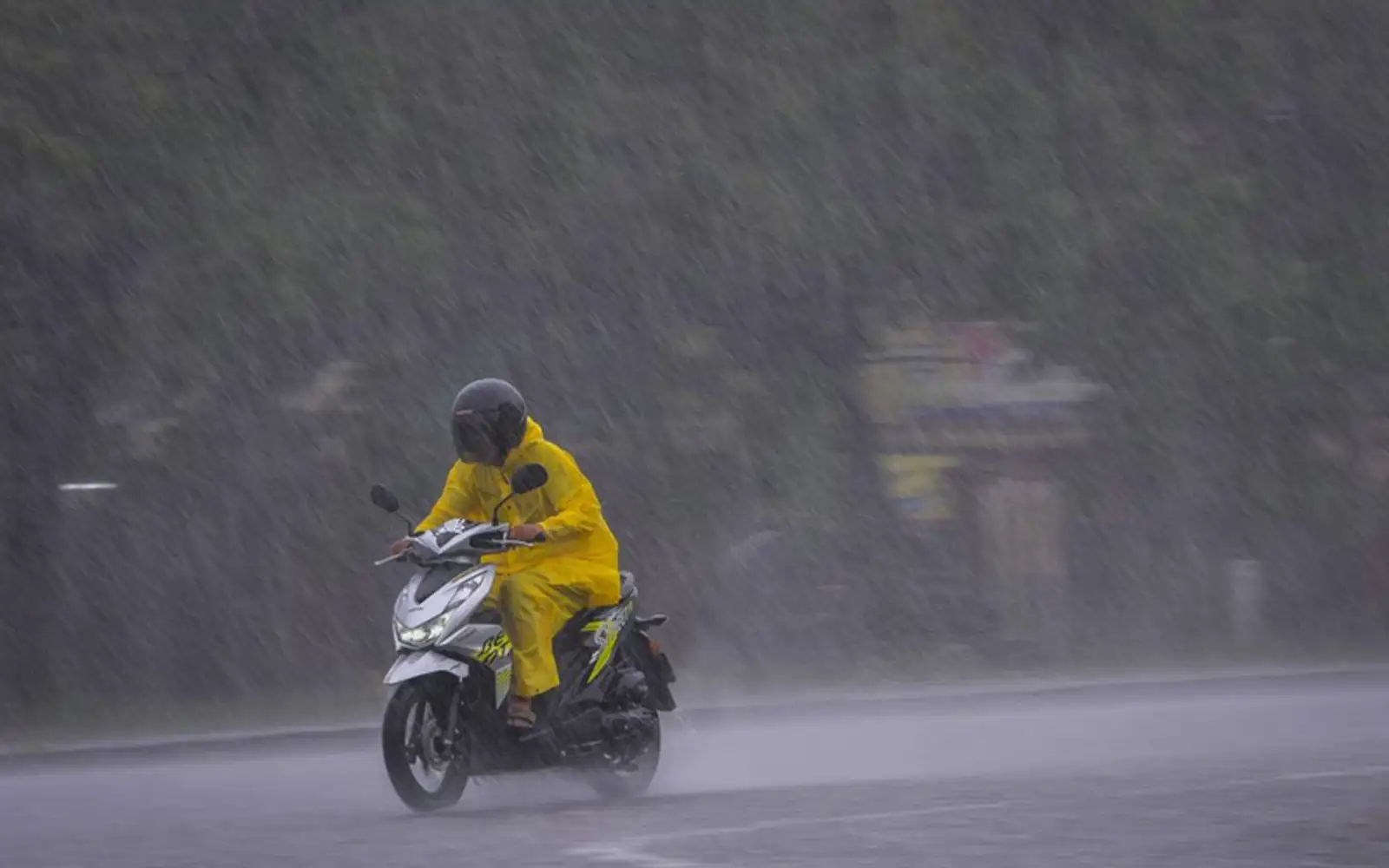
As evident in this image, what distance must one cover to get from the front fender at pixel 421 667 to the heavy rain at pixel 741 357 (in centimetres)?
265

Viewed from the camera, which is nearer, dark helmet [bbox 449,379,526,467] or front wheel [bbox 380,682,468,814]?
front wheel [bbox 380,682,468,814]

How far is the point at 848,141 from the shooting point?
23344mm

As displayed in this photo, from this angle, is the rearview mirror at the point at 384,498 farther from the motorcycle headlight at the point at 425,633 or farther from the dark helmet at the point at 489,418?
the motorcycle headlight at the point at 425,633

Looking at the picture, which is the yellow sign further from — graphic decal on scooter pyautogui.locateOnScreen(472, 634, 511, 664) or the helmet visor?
graphic decal on scooter pyautogui.locateOnScreen(472, 634, 511, 664)

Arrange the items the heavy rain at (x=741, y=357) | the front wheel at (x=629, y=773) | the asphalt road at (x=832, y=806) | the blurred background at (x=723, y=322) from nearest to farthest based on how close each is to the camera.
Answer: the asphalt road at (x=832, y=806) → the front wheel at (x=629, y=773) → the heavy rain at (x=741, y=357) → the blurred background at (x=723, y=322)

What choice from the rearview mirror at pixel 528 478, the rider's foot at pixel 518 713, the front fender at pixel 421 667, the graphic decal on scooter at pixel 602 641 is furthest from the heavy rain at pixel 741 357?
the rearview mirror at pixel 528 478

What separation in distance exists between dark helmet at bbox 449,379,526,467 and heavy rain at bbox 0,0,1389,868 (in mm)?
2473

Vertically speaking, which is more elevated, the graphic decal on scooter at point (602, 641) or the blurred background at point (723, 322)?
the blurred background at point (723, 322)

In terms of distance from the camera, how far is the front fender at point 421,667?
1138cm

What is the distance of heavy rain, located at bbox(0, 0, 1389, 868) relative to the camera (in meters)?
19.3

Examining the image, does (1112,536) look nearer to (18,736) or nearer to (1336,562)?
(1336,562)

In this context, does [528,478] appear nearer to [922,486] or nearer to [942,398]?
[942,398]

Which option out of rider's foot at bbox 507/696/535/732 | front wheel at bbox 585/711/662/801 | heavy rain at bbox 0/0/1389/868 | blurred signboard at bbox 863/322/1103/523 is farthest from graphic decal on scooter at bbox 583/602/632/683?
blurred signboard at bbox 863/322/1103/523

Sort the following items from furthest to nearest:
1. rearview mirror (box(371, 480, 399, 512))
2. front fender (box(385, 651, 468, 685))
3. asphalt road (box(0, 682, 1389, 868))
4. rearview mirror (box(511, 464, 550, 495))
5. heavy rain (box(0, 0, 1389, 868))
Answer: heavy rain (box(0, 0, 1389, 868))
rearview mirror (box(371, 480, 399, 512))
rearview mirror (box(511, 464, 550, 495))
front fender (box(385, 651, 468, 685))
asphalt road (box(0, 682, 1389, 868))
